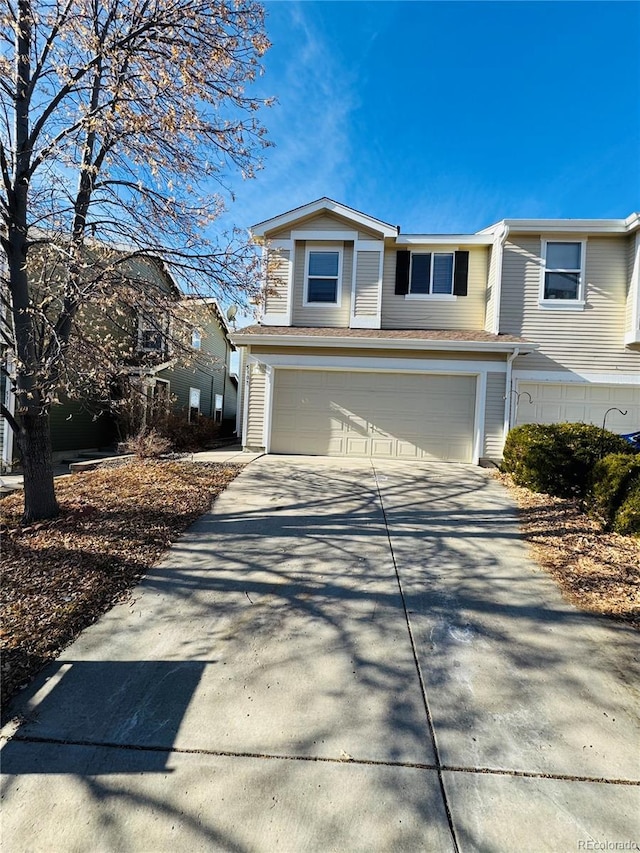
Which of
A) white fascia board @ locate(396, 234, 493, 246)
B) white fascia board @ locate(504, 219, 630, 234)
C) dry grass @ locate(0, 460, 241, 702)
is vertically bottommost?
dry grass @ locate(0, 460, 241, 702)

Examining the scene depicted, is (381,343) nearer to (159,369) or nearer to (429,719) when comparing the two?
(159,369)

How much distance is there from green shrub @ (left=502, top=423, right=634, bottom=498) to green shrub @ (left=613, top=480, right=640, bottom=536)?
111cm

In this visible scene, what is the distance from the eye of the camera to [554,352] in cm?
1061

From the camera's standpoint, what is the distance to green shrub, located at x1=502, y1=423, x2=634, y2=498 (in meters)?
6.68

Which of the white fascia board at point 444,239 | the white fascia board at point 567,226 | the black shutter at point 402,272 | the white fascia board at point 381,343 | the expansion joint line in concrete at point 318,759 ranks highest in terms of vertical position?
the white fascia board at point 567,226

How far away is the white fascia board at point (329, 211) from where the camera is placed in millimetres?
10648

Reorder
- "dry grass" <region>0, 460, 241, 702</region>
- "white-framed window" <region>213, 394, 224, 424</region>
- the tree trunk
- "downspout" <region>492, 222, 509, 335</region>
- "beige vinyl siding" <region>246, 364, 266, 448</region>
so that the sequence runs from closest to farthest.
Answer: "dry grass" <region>0, 460, 241, 702</region> < the tree trunk < "beige vinyl siding" <region>246, 364, 266, 448</region> < "downspout" <region>492, 222, 509, 335</region> < "white-framed window" <region>213, 394, 224, 424</region>

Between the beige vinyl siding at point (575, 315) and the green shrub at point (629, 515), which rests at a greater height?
the beige vinyl siding at point (575, 315)

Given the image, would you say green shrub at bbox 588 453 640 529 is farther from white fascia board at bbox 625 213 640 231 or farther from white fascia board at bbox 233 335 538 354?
white fascia board at bbox 625 213 640 231

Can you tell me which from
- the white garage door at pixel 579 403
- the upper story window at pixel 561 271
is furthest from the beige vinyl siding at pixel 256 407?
the upper story window at pixel 561 271

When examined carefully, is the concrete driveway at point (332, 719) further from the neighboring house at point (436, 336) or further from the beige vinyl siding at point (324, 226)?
the beige vinyl siding at point (324, 226)

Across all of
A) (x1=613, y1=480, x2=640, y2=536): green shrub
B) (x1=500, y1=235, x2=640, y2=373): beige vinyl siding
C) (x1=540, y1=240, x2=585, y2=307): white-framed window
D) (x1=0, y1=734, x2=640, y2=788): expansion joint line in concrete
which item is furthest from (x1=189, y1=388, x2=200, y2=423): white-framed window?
(x1=0, y1=734, x2=640, y2=788): expansion joint line in concrete

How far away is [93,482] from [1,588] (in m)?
3.76

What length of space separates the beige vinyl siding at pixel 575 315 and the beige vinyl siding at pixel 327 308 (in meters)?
3.94
